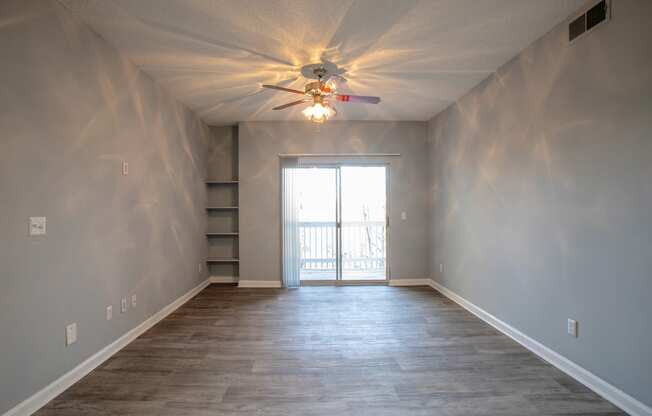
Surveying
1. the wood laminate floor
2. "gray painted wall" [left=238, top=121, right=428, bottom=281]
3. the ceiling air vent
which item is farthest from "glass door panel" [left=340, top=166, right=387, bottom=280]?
the ceiling air vent

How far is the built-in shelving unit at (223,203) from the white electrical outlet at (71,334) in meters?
2.81

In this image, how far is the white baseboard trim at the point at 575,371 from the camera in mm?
1826

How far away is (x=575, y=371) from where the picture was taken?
2.21 metres

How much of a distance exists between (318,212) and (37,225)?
3.61 meters

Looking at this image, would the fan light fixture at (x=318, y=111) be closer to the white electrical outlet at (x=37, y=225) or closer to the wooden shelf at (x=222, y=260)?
the white electrical outlet at (x=37, y=225)

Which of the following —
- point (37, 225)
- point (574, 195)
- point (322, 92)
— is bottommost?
point (37, 225)

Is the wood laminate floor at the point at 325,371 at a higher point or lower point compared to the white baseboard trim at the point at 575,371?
lower

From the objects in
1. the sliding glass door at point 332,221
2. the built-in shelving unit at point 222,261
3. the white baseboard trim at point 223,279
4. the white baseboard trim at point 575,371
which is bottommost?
the white baseboard trim at point 575,371

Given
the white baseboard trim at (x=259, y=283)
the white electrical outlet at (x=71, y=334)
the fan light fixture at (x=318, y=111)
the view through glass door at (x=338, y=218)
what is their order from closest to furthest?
the white electrical outlet at (x=71, y=334), the fan light fixture at (x=318, y=111), the white baseboard trim at (x=259, y=283), the view through glass door at (x=338, y=218)

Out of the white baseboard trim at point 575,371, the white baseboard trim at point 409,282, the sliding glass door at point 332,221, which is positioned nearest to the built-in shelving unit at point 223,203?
the sliding glass door at point 332,221

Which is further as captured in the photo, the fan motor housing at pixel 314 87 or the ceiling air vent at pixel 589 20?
the fan motor housing at pixel 314 87

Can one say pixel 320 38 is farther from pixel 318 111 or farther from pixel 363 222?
pixel 363 222

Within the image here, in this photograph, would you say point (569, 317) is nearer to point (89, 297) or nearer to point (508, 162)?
point (508, 162)

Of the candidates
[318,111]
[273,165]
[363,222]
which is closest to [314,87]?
[318,111]
